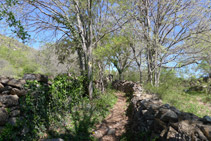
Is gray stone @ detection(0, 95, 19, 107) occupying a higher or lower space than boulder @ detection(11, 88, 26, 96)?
lower

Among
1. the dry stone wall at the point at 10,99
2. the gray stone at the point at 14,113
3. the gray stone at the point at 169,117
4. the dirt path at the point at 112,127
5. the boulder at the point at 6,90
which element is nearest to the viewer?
the gray stone at the point at 169,117

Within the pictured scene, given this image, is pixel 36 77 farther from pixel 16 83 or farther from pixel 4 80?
pixel 4 80

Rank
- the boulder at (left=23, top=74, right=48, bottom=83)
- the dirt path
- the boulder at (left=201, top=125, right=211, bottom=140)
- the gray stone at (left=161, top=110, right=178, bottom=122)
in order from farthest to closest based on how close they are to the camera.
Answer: the dirt path, the boulder at (left=23, top=74, right=48, bottom=83), the gray stone at (left=161, top=110, right=178, bottom=122), the boulder at (left=201, top=125, right=211, bottom=140)

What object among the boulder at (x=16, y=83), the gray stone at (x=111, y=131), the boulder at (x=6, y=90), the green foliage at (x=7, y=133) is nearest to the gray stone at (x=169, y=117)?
the gray stone at (x=111, y=131)

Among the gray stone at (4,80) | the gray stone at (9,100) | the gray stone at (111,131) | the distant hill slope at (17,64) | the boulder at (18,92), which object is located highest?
the distant hill slope at (17,64)

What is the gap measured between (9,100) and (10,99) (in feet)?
0.10

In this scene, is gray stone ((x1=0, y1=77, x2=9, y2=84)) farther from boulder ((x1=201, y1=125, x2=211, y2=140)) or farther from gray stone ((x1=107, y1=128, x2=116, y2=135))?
boulder ((x1=201, y1=125, x2=211, y2=140))

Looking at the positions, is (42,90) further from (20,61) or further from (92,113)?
(20,61)

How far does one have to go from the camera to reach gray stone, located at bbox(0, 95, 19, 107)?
3.01 metres

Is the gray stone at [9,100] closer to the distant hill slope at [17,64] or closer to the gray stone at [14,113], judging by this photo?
the gray stone at [14,113]

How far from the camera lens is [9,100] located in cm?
307

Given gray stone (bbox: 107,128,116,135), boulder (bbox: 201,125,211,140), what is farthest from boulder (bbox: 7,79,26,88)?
boulder (bbox: 201,125,211,140)

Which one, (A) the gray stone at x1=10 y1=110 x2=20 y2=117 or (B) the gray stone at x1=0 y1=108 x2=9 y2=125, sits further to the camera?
(A) the gray stone at x1=10 y1=110 x2=20 y2=117

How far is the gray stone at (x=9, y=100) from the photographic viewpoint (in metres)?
3.01
